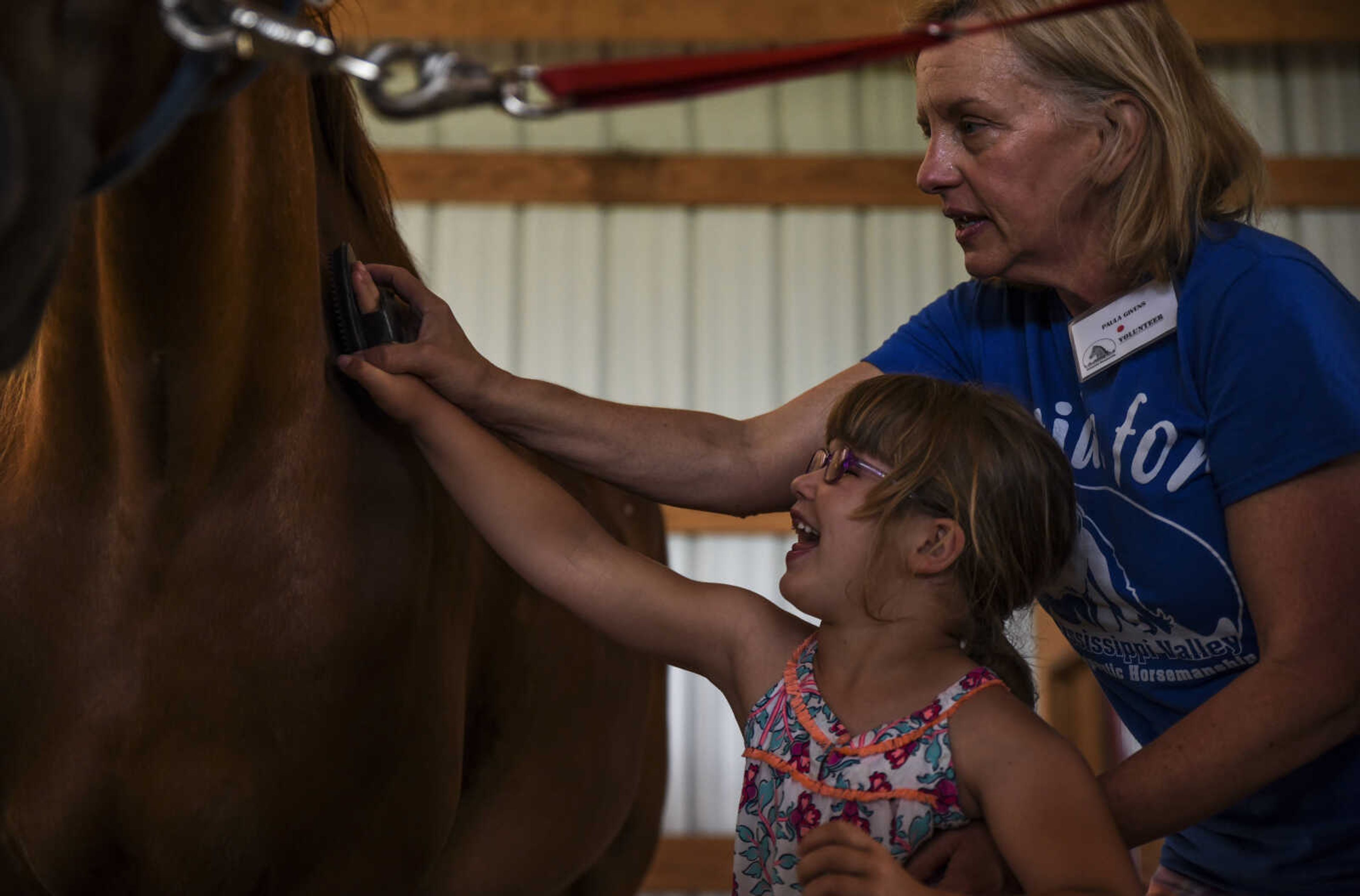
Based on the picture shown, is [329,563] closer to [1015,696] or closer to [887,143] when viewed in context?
[1015,696]

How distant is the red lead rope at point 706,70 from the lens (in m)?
0.83

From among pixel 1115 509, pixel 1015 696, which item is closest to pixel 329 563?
pixel 1015 696

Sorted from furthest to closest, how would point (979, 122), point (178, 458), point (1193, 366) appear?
point (979, 122) → point (1193, 366) → point (178, 458)

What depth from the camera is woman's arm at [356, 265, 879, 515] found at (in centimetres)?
143

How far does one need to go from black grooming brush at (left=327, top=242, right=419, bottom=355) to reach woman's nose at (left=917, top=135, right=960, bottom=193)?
21.9 inches

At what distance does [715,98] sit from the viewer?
21.9 ft

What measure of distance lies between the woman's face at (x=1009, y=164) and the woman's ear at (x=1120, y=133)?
0.04 feet

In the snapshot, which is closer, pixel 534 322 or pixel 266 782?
pixel 266 782

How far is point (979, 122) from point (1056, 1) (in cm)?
14

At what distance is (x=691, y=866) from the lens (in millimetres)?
5605

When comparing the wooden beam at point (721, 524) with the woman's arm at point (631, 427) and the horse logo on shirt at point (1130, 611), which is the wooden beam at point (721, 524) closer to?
the woman's arm at point (631, 427)

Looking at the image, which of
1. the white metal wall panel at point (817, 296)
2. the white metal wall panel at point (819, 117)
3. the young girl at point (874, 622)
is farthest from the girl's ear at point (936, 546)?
the white metal wall panel at point (819, 117)

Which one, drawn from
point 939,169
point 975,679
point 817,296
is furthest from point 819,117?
point 975,679

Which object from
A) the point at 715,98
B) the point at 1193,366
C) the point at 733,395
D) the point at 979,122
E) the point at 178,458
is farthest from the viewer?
the point at 715,98
